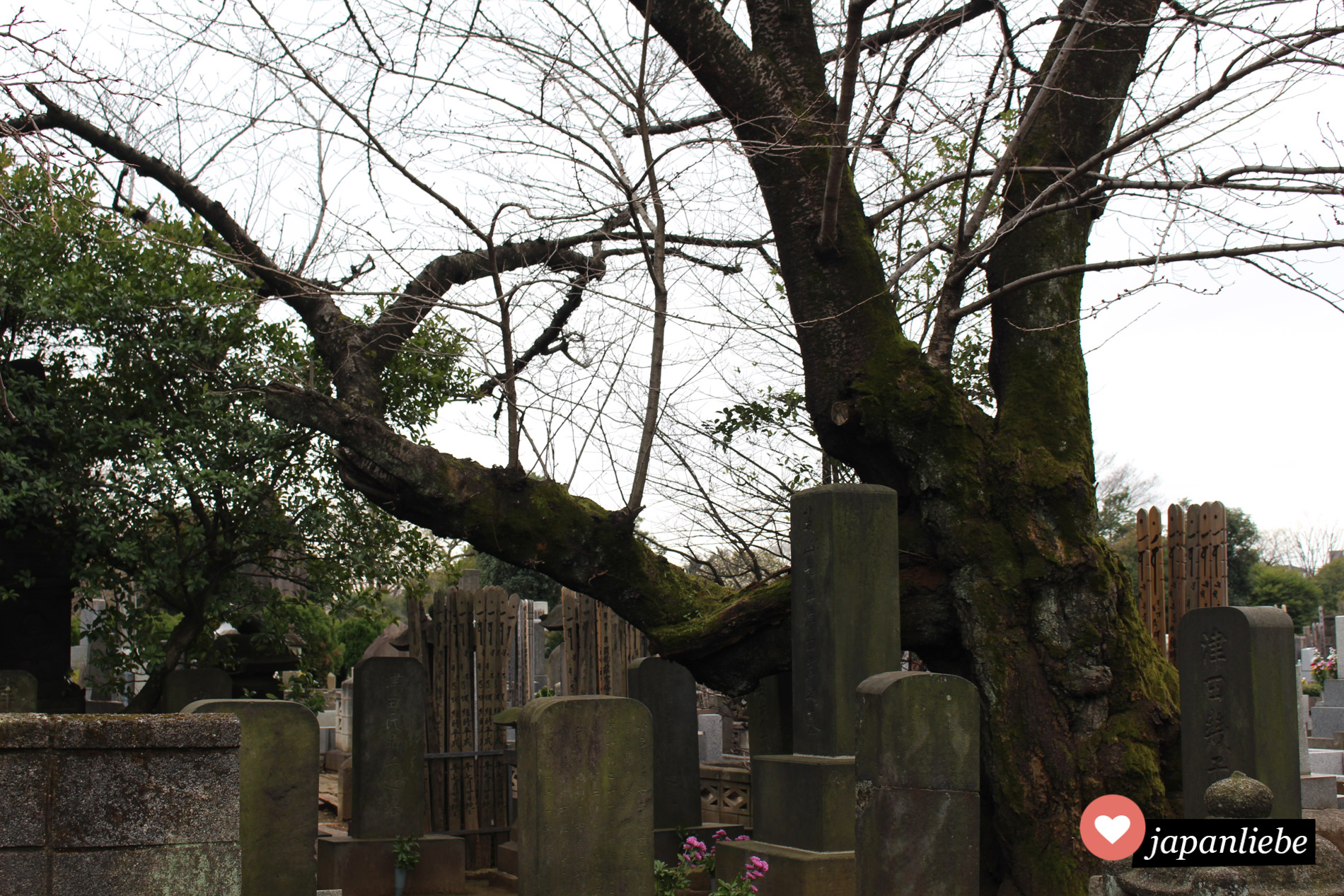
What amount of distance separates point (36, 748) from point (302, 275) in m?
5.30

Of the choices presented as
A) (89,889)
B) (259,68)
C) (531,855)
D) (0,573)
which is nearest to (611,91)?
(259,68)

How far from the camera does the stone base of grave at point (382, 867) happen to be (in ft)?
24.7

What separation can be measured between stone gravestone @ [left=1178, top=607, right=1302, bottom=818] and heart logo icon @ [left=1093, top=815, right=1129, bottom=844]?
372 millimetres

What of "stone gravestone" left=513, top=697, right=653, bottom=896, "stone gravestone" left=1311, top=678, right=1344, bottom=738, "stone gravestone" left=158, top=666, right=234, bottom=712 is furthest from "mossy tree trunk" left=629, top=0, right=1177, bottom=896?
"stone gravestone" left=1311, top=678, right=1344, bottom=738

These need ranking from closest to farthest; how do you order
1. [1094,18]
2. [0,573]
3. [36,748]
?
[36,748]
[1094,18]
[0,573]

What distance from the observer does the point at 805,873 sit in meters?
5.37

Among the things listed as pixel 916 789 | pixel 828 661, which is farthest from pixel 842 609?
pixel 916 789

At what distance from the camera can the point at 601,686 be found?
1094cm

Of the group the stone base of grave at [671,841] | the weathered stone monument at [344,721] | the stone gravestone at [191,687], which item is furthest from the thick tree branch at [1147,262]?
the weathered stone monument at [344,721]

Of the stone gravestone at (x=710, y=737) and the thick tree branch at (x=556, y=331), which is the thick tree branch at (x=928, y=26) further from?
the stone gravestone at (x=710, y=737)

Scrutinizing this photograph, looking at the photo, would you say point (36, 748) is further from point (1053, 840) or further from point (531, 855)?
point (1053, 840)

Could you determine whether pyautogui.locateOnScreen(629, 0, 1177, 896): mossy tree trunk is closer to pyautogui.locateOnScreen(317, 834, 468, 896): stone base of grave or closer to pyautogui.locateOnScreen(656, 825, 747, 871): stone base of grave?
pyautogui.locateOnScreen(656, 825, 747, 871): stone base of grave

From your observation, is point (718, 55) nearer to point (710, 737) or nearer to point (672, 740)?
point (672, 740)

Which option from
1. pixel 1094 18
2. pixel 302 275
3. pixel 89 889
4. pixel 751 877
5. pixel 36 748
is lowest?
pixel 751 877
